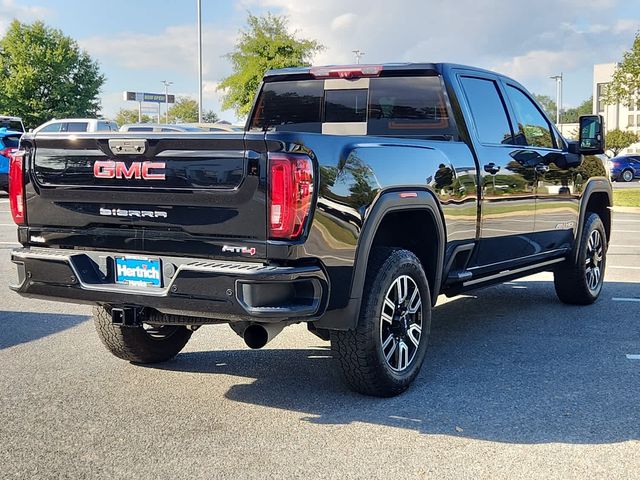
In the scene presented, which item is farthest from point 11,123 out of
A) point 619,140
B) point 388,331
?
point 619,140

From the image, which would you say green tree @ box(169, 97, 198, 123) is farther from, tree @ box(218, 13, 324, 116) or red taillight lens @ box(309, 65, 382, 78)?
red taillight lens @ box(309, 65, 382, 78)

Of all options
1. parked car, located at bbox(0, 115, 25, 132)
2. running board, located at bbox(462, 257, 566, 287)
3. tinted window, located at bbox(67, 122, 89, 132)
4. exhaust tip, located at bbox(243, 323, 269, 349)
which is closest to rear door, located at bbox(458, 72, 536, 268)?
running board, located at bbox(462, 257, 566, 287)

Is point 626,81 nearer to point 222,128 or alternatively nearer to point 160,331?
point 222,128

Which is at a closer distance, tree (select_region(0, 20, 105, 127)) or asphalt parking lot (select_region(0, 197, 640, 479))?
asphalt parking lot (select_region(0, 197, 640, 479))

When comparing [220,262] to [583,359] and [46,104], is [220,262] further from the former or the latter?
[46,104]

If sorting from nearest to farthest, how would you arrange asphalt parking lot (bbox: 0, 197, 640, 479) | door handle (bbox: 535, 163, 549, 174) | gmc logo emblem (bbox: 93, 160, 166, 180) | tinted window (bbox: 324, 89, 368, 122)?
asphalt parking lot (bbox: 0, 197, 640, 479), gmc logo emblem (bbox: 93, 160, 166, 180), tinted window (bbox: 324, 89, 368, 122), door handle (bbox: 535, 163, 549, 174)

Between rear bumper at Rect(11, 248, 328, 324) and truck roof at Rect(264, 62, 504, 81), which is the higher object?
truck roof at Rect(264, 62, 504, 81)

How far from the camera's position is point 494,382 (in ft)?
16.5

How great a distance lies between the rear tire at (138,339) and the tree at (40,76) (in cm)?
4710

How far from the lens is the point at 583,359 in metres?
5.59

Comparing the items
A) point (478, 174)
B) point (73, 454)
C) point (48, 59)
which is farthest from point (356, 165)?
point (48, 59)

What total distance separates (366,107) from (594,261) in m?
3.06

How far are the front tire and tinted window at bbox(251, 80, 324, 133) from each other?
183 centimetres

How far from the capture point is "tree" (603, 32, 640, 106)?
2489 centimetres
